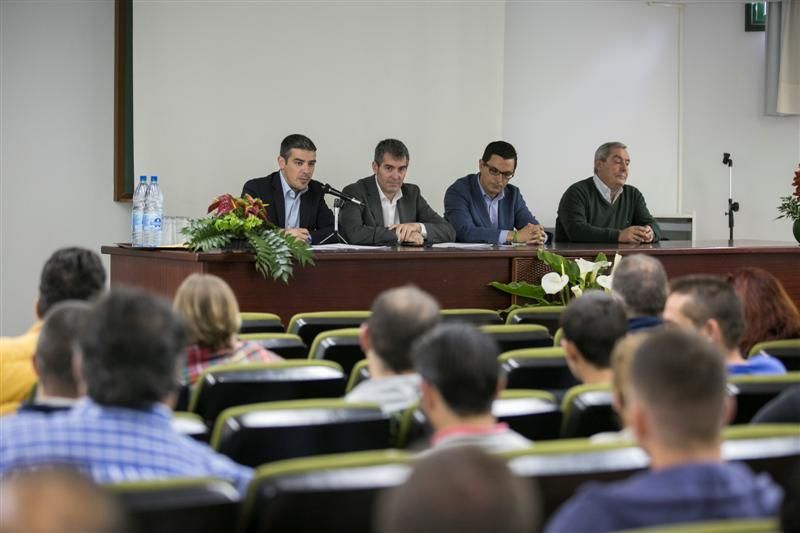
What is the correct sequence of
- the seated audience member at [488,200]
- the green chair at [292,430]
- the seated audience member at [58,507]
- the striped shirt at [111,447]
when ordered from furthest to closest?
the seated audience member at [488,200], the green chair at [292,430], the striped shirt at [111,447], the seated audience member at [58,507]

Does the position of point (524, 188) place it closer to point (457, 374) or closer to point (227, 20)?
point (227, 20)

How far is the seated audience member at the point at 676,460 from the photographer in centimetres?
152

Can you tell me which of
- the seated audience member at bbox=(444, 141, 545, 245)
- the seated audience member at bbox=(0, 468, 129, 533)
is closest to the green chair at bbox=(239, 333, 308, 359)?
the seated audience member at bbox=(0, 468, 129, 533)

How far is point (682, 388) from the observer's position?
5.52ft

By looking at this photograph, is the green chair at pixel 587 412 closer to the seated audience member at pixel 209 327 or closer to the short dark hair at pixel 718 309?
the short dark hair at pixel 718 309

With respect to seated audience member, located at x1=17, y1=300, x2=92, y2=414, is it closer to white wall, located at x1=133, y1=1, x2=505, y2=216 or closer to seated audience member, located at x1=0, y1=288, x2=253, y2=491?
seated audience member, located at x1=0, y1=288, x2=253, y2=491

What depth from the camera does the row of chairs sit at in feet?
5.09

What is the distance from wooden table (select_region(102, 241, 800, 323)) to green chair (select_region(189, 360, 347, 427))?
88.4 inches

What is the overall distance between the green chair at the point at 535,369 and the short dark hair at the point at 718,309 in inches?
13.4

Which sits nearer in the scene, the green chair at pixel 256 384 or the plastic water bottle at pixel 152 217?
the green chair at pixel 256 384

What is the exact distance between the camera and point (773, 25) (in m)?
8.66

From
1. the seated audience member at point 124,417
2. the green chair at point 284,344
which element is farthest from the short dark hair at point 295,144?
the seated audience member at point 124,417

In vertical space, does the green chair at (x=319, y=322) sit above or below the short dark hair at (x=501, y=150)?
below

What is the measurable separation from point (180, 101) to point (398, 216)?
154 cm
